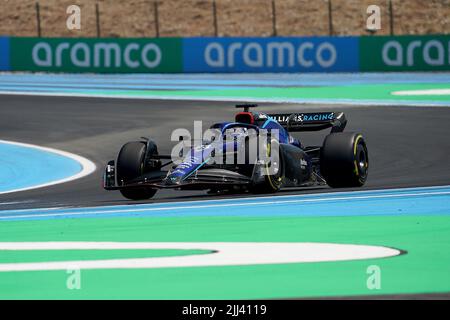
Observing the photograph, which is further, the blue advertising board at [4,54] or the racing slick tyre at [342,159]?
the blue advertising board at [4,54]

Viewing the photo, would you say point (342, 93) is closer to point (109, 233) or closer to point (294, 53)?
point (294, 53)

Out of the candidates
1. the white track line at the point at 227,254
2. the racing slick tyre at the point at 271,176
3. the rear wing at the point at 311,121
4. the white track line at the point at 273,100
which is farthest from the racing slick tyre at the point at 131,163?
the white track line at the point at 273,100

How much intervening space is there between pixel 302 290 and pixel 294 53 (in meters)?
31.2

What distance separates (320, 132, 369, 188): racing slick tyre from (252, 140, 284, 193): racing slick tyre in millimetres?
601

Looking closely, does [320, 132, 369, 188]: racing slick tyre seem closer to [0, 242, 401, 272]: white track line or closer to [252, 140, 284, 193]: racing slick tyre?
[252, 140, 284, 193]: racing slick tyre

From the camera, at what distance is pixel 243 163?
14.7 m

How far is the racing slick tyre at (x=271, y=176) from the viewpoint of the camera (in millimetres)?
14727

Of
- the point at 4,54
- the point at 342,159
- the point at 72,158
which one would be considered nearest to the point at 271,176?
the point at 342,159

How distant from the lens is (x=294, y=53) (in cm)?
3956

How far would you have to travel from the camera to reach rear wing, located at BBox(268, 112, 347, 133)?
54.5 ft

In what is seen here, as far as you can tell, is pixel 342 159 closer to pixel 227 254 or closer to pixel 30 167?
pixel 227 254

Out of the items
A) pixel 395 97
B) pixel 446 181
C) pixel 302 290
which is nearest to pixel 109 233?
pixel 302 290

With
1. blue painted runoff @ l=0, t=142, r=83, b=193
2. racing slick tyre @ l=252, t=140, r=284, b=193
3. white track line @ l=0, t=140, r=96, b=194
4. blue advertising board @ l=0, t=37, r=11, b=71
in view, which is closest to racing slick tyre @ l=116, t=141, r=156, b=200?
racing slick tyre @ l=252, t=140, r=284, b=193

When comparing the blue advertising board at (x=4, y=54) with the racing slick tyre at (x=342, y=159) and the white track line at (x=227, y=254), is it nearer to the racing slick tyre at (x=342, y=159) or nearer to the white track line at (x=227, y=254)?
the racing slick tyre at (x=342, y=159)
